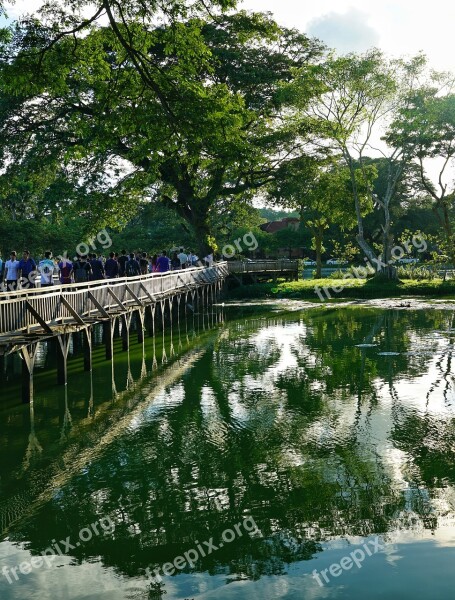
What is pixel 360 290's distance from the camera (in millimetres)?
40938

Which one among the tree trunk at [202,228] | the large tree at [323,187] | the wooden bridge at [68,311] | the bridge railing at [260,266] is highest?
the large tree at [323,187]

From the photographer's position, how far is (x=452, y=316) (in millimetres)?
29484

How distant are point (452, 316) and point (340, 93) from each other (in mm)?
16008

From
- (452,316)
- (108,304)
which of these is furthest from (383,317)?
(108,304)

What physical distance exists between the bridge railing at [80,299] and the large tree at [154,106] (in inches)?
151

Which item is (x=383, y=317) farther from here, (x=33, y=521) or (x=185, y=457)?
(x=33, y=521)

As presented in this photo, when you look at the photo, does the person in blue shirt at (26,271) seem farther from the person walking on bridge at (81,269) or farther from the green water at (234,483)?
the green water at (234,483)

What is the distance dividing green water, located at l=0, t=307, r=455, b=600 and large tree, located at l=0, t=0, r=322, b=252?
5694 mm

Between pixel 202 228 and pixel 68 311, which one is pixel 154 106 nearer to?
pixel 68 311

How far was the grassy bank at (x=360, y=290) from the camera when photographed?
133 feet

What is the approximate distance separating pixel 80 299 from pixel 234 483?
31.3 ft

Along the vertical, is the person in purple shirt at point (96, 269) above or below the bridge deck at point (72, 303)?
above

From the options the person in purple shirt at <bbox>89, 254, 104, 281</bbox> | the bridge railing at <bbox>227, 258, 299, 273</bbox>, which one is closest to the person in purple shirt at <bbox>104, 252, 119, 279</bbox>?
the person in purple shirt at <bbox>89, 254, 104, 281</bbox>

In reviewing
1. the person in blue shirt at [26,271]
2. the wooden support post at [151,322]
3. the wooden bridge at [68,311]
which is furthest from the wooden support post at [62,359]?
the wooden support post at [151,322]
